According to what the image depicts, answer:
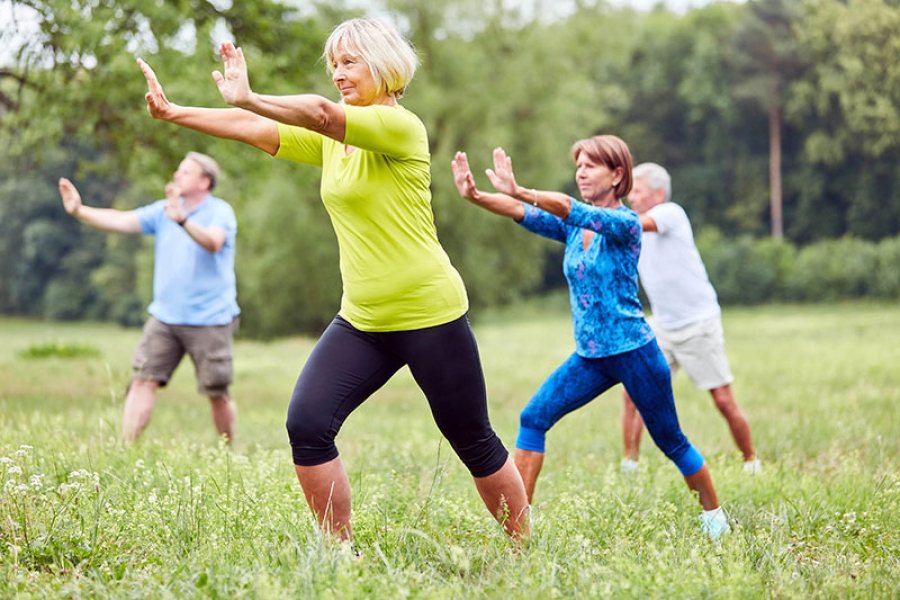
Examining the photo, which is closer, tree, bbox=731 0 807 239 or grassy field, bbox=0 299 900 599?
grassy field, bbox=0 299 900 599

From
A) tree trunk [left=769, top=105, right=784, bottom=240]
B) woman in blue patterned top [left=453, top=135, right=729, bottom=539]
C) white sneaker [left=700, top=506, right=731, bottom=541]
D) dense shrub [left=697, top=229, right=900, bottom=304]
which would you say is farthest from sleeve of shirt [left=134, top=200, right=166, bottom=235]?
tree trunk [left=769, top=105, right=784, bottom=240]

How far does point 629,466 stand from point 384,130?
358 centimetres

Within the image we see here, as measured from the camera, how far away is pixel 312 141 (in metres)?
4.00

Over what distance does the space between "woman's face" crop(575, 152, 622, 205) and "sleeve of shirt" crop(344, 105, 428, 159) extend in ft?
4.70

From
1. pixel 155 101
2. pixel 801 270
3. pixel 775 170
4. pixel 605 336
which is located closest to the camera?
pixel 155 101

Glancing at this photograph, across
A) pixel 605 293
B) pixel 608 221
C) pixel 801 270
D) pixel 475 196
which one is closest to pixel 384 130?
pixel 475 196

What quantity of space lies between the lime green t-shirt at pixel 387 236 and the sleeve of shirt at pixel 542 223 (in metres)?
0.95

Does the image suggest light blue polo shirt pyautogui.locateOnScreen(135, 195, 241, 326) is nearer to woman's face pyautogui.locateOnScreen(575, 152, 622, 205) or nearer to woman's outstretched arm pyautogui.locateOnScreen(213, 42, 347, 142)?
woman's face pyautogui.locateOnScreen(575, 152, 622, 205)

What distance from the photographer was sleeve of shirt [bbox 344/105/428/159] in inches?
133

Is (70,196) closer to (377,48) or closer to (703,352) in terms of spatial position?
(377,48)

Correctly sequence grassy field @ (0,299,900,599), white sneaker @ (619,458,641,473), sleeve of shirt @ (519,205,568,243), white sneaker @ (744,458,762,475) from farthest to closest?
white sneaker @ (744,458,762,475), white sneaker @ (619,458,641,473), sleeve of shirt @ (519,205,568,243), grassy field @ (0,299,900,599)

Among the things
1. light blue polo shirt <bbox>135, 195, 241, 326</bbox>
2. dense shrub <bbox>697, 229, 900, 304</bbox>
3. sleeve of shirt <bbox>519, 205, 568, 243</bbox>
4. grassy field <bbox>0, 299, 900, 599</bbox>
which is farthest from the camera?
dense shrub <bbox>697, 229, 900, 304</bbox>

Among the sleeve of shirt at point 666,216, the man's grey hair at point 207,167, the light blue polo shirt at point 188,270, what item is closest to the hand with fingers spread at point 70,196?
the light blue polo shirt at point 188,270

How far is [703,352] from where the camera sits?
6.86 m
